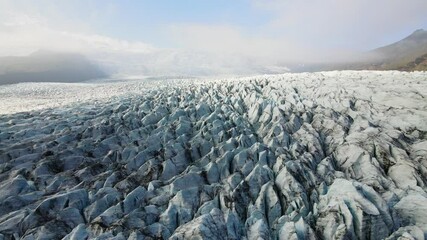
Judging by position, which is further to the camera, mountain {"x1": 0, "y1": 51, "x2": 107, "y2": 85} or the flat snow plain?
mountain {"x1": 0, "y1": 51, "x2": 107, "y2": 85}

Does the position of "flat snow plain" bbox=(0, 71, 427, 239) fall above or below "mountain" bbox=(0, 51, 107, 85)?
below

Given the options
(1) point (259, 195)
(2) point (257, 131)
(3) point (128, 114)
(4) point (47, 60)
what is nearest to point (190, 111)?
(3) point (128, 114)

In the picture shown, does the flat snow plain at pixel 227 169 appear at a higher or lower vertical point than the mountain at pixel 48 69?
lower

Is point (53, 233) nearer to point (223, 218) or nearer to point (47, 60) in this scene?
point (223, 218)

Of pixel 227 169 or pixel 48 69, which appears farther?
pixel 48 69

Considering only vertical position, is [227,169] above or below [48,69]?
below
